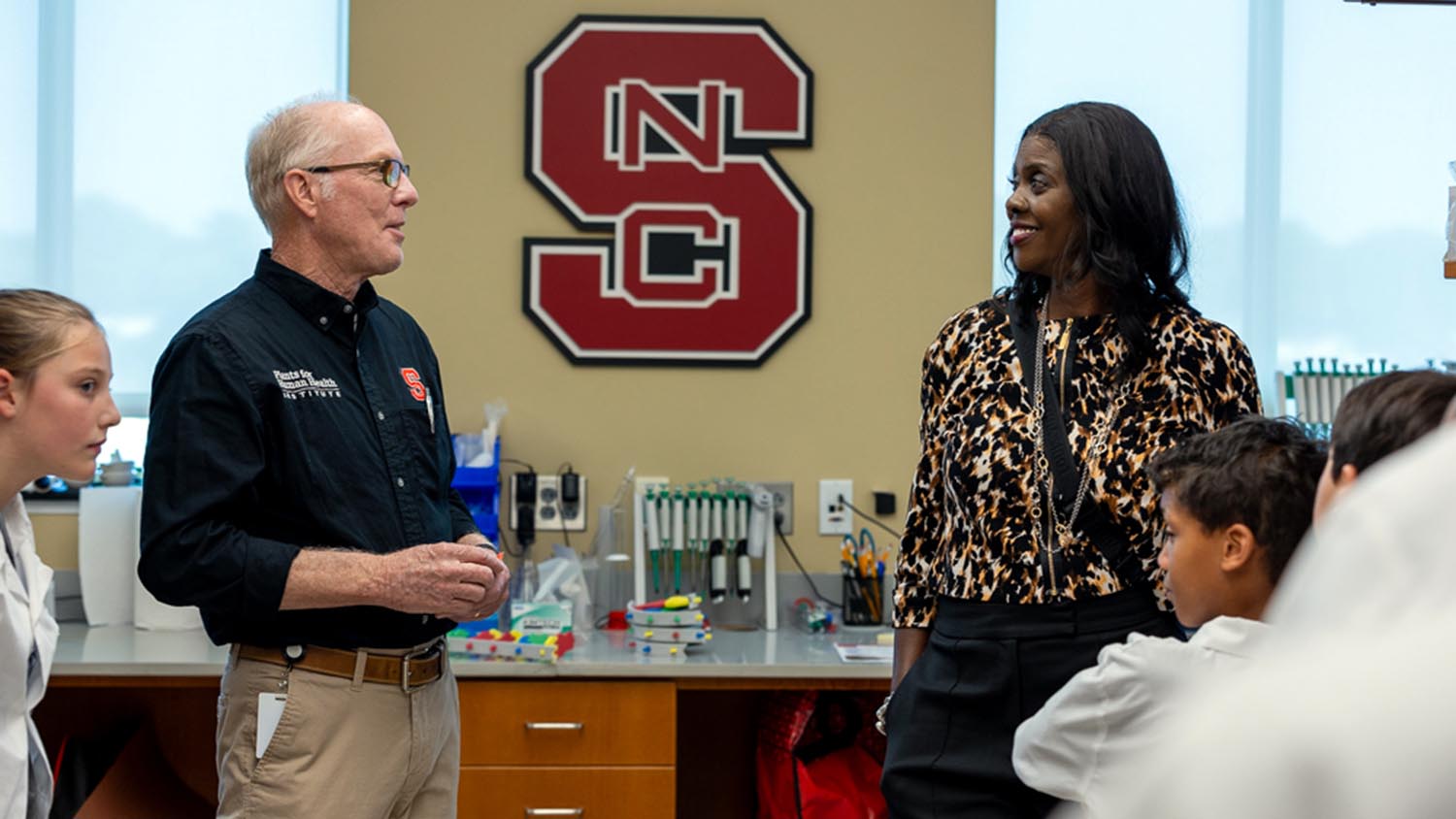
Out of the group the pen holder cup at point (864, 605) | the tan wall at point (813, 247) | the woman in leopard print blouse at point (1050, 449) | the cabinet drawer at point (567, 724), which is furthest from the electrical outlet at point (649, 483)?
the woman in leopard print blouse at point (1050, 449)

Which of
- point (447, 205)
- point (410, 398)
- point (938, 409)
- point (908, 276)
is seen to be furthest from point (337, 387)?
point (908, 276)

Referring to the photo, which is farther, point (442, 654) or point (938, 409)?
point (442, 654)

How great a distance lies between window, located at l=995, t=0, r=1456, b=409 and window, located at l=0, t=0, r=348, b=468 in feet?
6.23

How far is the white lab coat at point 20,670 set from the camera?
1538 mm

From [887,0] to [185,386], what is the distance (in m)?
Answer: 2.20

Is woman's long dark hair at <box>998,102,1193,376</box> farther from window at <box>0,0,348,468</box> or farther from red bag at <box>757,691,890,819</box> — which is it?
window at <box>0,0,348,468</box>

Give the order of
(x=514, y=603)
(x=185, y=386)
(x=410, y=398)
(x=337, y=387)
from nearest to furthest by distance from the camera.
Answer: (x=185, y=386) → (x=337, y=387) → (x=410, y=398) → (x=514, y=603)

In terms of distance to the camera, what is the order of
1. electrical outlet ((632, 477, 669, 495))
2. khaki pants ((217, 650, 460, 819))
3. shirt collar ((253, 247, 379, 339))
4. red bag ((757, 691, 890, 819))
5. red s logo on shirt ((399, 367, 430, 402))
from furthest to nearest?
1. electrical outlet ((632, 477, 669, 495))
2. red bag ((757, 691, 890, 819))
3. red s logo on shirt ((399, 367, 430, 402))
4. shirt collar ((253, 247, 379, 339))
5. khaki pants ((217, 650, 460, 819))

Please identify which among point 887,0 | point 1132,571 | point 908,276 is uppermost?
point 887,0

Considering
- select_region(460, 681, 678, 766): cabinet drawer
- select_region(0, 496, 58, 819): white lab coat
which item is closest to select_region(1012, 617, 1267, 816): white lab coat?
select_region(0, 496, 58, 819): white lab coat

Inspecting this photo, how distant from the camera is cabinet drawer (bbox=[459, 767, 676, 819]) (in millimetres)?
2723

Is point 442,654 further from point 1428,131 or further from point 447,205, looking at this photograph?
point 1428,131

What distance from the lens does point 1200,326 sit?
1.69m

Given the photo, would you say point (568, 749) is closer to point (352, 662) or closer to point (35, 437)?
point (352, 662)
